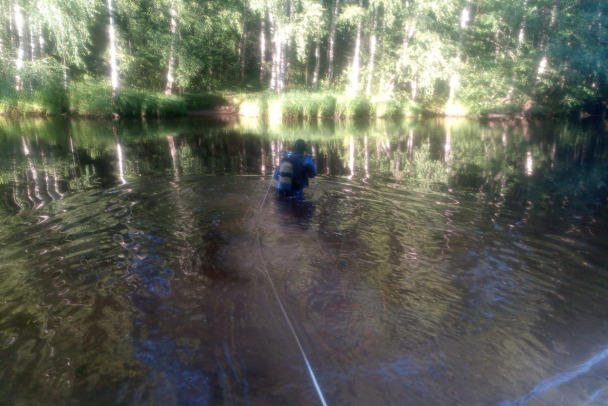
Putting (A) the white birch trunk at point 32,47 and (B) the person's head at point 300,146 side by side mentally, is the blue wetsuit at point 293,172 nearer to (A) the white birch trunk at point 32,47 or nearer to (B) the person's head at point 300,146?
(B) the person's head at point 300,146

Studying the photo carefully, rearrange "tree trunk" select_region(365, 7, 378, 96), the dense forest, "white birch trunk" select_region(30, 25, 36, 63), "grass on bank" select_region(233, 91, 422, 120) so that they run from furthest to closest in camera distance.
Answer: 1. "tree trunk" select_region(365, 7, 378, 96)
2. "grass on bank" select_region(233, 91, 422, 120)
3. the dense forest
4. "white birch trunk" select_region(30, 25, 36, 63)

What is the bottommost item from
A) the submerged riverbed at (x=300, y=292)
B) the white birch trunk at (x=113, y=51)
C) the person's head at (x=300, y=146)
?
the submerged riverbed at (x=300, y=292)

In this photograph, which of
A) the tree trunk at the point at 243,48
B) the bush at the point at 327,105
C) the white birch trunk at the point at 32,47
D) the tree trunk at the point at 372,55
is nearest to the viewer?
the white birch trunk at the point at 32,47

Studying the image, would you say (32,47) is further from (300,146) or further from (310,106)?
(300,146)

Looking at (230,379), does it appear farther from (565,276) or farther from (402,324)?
(565,276)

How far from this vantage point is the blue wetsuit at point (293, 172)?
8.92 meters

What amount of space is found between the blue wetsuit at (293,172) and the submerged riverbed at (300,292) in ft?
1.68

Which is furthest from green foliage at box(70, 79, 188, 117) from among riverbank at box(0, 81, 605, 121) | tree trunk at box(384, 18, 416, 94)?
tree trunk at box(384, 18, 416, 94)

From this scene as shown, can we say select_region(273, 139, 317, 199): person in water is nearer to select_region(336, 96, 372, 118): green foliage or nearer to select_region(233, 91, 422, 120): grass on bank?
select_region(233, 91, 422, 120): grass on bank

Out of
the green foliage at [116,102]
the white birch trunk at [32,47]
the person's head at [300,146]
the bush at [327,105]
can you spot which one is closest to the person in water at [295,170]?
the person's head at [300,146]

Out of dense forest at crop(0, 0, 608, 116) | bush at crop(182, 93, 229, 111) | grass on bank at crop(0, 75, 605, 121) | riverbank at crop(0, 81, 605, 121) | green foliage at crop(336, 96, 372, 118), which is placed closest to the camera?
grass on bank at crop(0, 75, 605, 121)

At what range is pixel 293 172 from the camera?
9023 mm

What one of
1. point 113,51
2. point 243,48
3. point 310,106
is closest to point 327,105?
point 310,106

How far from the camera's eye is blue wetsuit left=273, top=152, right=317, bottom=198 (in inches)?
351
